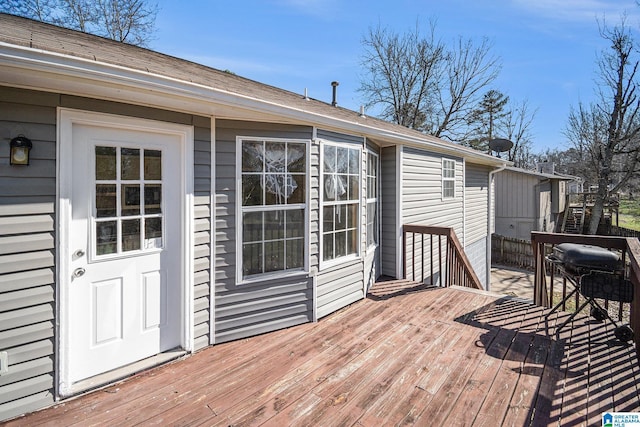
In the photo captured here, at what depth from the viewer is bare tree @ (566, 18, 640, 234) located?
45.1 feet

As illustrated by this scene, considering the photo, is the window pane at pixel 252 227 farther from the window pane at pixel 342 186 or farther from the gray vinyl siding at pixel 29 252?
the gray vinyl siding at pixel 29 252

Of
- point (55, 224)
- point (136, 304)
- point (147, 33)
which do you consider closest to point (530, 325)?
point (136, 304)

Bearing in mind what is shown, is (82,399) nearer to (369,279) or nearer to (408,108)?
(369,279)

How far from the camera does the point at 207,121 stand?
3021 millimetres

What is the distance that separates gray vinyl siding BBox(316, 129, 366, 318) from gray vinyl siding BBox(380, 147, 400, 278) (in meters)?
1.14

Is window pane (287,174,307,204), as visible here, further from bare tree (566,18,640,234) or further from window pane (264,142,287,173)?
bare tree (566,18,640,234)

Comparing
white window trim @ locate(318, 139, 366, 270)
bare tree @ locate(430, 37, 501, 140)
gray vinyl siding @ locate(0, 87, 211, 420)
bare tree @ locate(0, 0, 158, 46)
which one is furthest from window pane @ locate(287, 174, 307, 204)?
bare tree @ locate(430, 37, 501, 140)

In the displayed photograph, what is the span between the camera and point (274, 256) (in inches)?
137

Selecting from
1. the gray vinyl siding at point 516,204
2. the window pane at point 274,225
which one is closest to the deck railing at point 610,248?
the window pane at point 274,225

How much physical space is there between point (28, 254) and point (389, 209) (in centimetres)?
469

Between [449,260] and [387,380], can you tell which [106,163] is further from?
[449,260]

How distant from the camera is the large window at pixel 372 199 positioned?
195 inches

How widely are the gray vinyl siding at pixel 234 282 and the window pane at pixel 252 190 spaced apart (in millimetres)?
118

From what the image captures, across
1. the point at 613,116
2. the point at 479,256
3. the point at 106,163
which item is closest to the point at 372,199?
the point at 106,163
